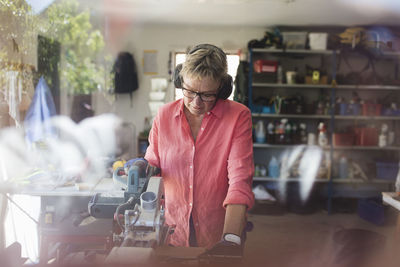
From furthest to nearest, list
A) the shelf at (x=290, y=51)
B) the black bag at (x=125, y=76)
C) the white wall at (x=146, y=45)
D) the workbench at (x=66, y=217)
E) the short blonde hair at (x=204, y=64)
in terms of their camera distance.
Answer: the shelf at (x=290, y=51) → the black bag at (x=125, y=76) → the white wall at (x=146, y=45) → the workbench at (x=66, y=217) → the short blonde hair at (x=204, y=64)

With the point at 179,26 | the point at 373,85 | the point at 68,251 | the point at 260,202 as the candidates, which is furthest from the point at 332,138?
the point at 68,251

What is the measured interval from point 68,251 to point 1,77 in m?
0.83

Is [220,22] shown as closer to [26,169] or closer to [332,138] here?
[26,169]

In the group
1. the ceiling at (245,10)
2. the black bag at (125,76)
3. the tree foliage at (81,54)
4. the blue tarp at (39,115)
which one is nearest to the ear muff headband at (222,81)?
the blue tarp at (39,115)

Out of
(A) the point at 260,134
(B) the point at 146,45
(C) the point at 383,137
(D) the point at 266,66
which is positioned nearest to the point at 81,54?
(B) the point at 146,45

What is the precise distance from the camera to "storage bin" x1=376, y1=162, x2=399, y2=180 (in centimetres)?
435

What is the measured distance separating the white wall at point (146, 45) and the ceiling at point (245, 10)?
0.11m

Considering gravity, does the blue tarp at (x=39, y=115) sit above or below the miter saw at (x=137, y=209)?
above

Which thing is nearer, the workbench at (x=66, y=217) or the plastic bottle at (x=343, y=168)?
the workbench at (x=66, y=217)

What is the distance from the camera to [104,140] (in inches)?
131

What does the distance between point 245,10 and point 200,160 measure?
2.23 m

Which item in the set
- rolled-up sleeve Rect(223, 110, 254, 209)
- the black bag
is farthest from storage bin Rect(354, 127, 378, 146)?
rolled-up sleeve Rect(223, 110, 254, 209)

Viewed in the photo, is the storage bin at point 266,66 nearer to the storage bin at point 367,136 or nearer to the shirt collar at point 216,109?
the storage bin at point 367,136

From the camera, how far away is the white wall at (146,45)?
2.40m
